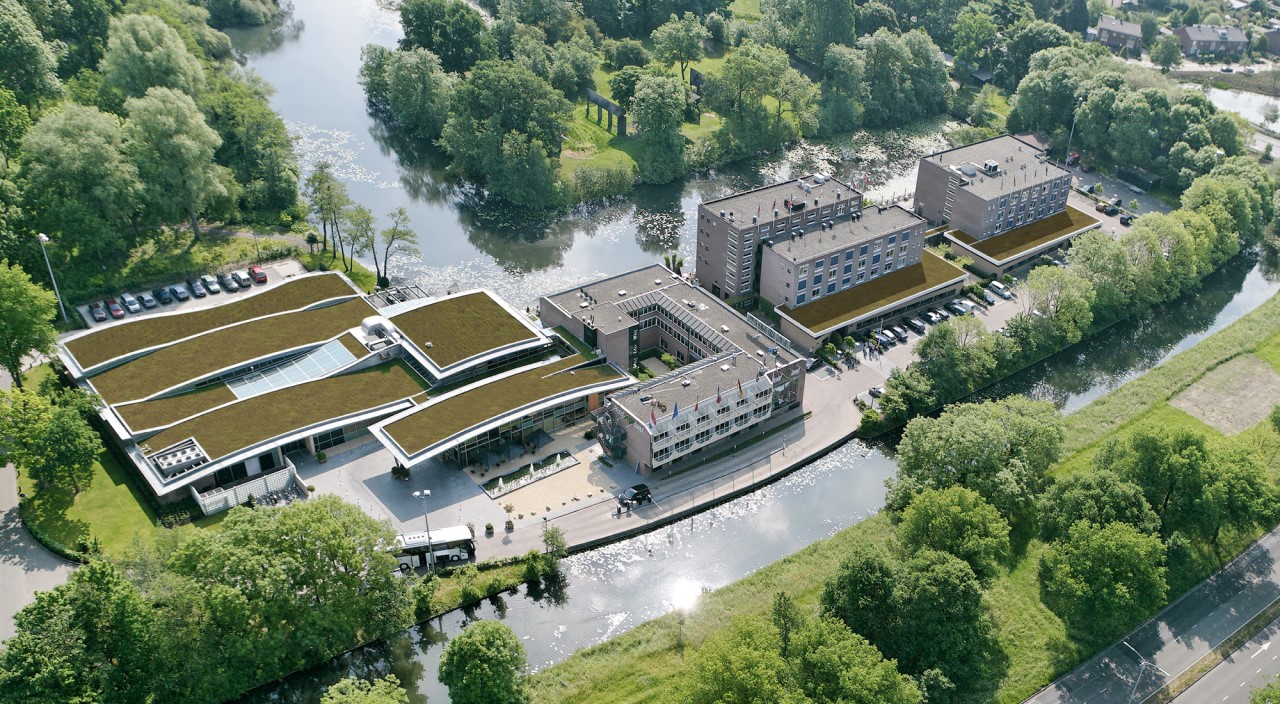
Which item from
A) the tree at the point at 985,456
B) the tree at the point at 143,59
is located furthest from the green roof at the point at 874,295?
the tree at the point at 143,59

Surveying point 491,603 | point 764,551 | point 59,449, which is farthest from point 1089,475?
point 59,449

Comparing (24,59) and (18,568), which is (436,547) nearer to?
(18,568)

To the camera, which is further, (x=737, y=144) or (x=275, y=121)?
(x=737, y=144)

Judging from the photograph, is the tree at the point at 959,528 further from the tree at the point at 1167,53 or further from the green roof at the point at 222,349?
the tree at the point at 1167,53

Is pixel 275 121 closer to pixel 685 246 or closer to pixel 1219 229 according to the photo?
pixel 685 246

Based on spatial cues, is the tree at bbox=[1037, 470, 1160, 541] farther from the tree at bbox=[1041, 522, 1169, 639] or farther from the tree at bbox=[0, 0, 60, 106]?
the tree at bbox=[0, 0, 60, 106]
